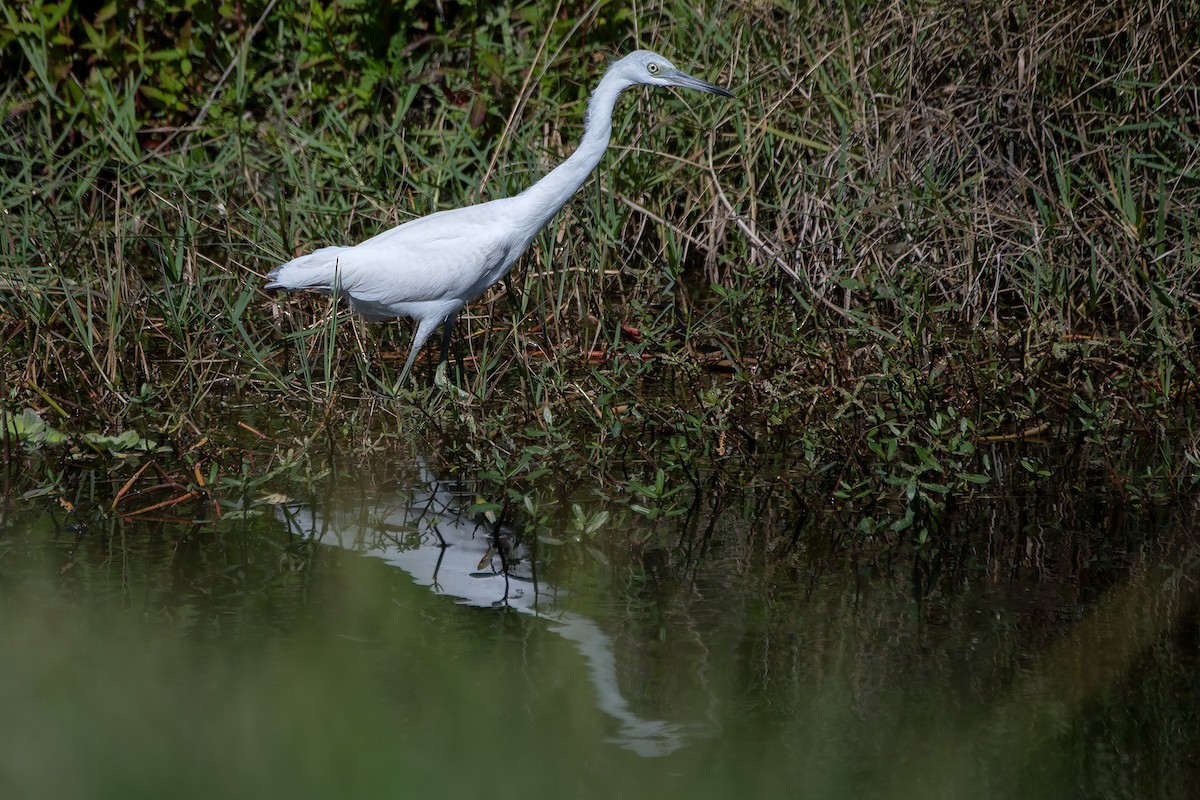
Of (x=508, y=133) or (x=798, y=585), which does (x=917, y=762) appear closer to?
(x=798, y=585)

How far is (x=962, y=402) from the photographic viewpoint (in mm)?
3787

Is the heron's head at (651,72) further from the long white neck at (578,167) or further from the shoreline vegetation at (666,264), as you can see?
the shoreline vegetation at (666,264)

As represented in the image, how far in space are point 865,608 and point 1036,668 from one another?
16.1 inches

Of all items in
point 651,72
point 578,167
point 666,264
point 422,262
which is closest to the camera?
point 422,262

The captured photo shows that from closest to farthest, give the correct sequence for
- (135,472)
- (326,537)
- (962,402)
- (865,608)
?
(865,608), (326,537), (135,472), (962,402)

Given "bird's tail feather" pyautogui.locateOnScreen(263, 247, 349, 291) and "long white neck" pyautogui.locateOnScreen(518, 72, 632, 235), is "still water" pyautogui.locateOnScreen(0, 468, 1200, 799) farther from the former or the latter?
"long white neck" pyautogui.locateOnScreen(518, 72, 632, 235)

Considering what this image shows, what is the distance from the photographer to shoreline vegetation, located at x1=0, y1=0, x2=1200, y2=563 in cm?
365

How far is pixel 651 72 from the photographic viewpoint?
4281 millimetres

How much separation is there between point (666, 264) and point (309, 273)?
57.8 inches

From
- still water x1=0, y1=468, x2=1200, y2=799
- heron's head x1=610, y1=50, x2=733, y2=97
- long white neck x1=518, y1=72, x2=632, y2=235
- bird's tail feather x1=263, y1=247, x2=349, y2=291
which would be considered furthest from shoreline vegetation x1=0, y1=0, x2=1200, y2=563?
heron's head x1=610, y1=50, x2=733, y2=97

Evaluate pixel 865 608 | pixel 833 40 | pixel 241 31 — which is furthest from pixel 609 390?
pixel 241 31

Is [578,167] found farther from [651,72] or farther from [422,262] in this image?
[422,262]

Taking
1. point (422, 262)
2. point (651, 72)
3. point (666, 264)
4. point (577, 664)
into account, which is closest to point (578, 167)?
point (651, 72)

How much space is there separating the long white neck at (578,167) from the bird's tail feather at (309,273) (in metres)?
0.65
